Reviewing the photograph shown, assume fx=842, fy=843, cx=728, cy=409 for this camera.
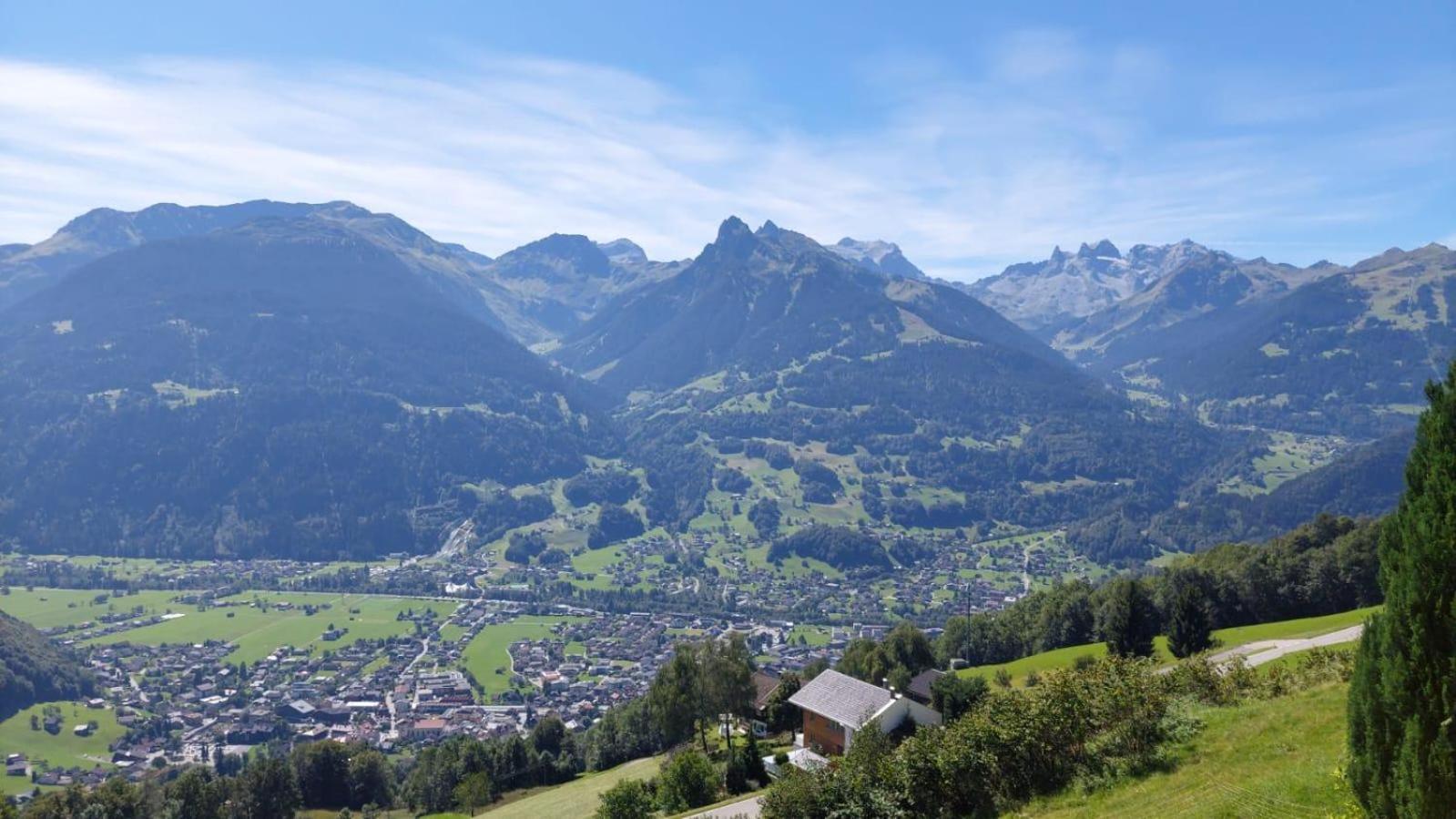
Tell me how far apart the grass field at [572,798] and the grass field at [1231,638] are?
23.6 meters

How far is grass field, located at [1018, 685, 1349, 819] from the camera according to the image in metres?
17.0

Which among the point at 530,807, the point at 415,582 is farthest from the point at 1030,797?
the point at 415,582

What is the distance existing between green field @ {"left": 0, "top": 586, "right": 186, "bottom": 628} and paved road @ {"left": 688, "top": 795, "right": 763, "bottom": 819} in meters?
171

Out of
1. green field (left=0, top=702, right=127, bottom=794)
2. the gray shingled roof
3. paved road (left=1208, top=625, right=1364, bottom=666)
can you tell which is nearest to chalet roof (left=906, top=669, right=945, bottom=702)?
the gray shingled roof

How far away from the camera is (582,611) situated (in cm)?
17612

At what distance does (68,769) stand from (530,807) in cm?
8161

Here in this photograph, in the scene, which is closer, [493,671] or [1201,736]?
[1201,736]

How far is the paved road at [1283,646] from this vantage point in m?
40.7

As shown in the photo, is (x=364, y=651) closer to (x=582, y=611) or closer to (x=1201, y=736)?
(x=582, y=611)

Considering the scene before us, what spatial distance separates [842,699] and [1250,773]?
30.7 m

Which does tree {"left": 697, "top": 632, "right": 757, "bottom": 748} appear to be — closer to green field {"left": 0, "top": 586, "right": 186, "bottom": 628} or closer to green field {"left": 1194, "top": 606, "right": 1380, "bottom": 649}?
green field {"left": 1194, "top": 606, "right": 1380, "bottom": 649}

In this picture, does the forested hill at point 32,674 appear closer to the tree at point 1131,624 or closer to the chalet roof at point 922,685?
the chalet roof at point 922,685

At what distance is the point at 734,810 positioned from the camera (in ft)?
121

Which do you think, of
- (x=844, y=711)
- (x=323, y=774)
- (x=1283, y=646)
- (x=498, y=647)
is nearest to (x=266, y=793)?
(x=323, y=774)
